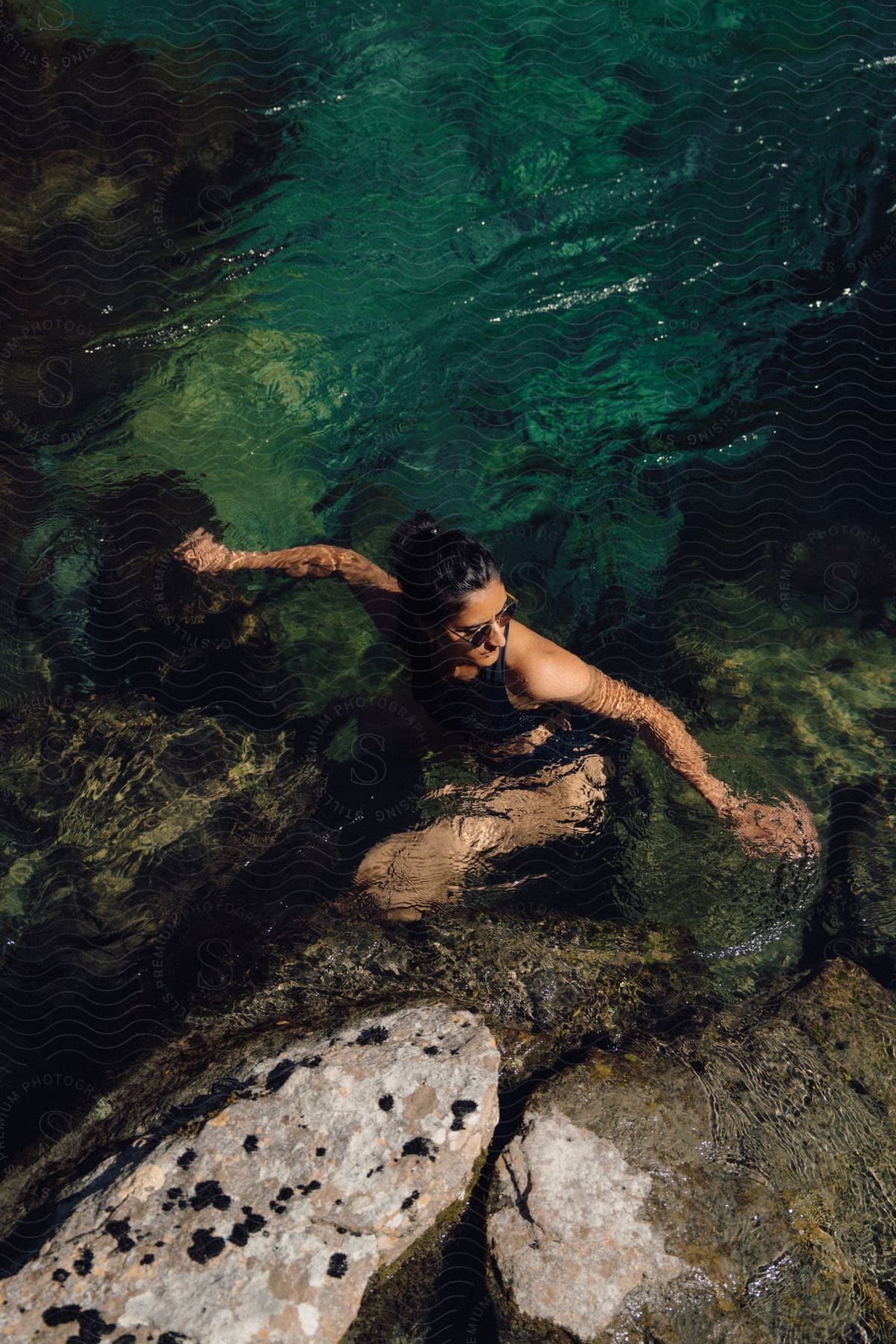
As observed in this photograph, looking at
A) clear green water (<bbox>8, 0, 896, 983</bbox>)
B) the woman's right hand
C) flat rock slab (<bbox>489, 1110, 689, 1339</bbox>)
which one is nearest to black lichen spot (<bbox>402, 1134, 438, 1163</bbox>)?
flat rock slab (<bbox>489, 1110, 689, 1339</bbox>)

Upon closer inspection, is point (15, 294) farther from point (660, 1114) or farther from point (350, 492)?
point (660, 1114)

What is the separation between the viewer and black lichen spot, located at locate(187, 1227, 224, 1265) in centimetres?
253

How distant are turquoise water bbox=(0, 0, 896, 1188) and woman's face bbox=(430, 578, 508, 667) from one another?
1183mm

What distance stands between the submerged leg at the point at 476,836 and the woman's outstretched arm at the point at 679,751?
1.21 ft

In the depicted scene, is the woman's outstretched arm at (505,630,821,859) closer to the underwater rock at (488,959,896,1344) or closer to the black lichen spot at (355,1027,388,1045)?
the underwater rock at (488,959,896,1344)

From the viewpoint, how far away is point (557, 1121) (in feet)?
9.39

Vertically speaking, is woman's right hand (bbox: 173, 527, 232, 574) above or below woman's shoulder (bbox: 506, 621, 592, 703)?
above

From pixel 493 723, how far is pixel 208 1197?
7.06 ft

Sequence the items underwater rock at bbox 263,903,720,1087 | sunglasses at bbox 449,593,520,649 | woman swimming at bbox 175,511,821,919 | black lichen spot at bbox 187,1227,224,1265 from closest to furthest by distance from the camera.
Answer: black lichen spot at bbox 187,1227,224,1265, underwater rock at bbox 263,903,720,1087, sunglasses at bbox 449,593,520,649, woman swimming at bbox 175,511,821,919

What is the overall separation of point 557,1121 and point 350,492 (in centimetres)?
350

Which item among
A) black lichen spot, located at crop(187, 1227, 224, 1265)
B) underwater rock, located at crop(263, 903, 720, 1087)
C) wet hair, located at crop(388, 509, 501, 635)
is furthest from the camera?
wet hair, located at crop(388, 509, 501, 635)

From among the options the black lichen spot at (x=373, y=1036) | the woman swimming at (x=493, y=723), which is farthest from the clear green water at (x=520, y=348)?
the black lichen spot at (x=373, y=1036)

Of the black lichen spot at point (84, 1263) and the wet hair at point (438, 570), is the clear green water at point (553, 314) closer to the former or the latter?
the wet hair at point (438, 570)

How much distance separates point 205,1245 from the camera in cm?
255
